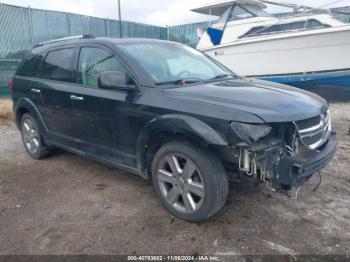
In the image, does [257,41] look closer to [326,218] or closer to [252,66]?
[252,66]

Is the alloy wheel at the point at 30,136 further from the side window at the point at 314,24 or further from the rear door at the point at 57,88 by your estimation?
the side window at the point at 314,24

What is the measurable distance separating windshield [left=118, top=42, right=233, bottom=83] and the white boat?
5.43 meters

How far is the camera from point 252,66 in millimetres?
9773

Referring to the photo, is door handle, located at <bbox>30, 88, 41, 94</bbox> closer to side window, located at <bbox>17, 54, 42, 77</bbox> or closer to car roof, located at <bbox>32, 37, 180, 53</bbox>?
side window, located at <bbox>17, 54, 42, 77</bbox>

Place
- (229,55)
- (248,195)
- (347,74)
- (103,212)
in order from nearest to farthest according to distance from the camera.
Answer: (103,212) < (248,195) < (347,74) < (229,55)

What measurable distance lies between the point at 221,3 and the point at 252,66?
102 inches

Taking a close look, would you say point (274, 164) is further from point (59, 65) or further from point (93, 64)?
point (59, 65)

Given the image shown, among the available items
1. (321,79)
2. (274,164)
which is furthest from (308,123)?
(321,79)

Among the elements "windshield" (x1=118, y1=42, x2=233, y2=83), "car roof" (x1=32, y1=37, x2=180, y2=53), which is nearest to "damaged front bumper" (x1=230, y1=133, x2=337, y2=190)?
"windshield" (x1=118, y1=42, x2=233, y2=83)

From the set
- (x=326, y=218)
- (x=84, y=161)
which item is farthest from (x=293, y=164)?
(x=84, y=161)

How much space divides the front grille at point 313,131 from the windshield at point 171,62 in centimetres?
128

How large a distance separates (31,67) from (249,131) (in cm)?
374

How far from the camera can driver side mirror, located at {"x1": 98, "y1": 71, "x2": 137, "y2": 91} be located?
3.38 metres

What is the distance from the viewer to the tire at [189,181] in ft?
9.62
